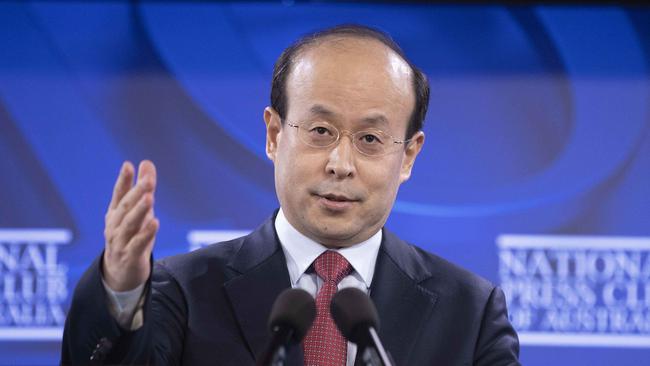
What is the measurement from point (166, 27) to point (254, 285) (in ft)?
6.32

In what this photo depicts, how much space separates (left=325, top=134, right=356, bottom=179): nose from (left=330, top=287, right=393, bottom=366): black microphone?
52 centimetres

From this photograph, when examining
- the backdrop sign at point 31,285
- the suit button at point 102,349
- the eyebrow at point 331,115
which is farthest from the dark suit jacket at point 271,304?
the backdrop sign at point 31,285

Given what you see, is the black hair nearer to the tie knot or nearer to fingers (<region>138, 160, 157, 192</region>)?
the tie knot

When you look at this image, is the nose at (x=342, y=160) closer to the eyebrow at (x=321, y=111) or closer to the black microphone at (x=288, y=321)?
the eyebrow at (x=321, y=111)

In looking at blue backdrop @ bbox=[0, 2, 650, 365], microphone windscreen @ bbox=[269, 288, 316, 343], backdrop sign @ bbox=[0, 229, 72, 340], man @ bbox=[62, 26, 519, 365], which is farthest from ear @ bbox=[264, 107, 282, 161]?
backdrop sign @ bbox=[0, 229, 72, 340]

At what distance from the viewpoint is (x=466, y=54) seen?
401 centimetres

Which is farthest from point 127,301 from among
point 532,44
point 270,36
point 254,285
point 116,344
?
point 532,44

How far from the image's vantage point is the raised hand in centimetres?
171

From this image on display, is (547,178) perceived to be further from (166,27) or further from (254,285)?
(254,285)

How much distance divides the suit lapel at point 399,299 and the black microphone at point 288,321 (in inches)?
24.8

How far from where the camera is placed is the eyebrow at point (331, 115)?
224 cm

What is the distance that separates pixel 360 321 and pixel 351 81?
0.73 metres

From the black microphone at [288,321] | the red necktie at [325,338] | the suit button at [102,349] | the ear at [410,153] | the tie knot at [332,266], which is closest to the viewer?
the black microphone at [288,321]

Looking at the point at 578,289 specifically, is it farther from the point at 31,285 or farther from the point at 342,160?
the point at 31,285
